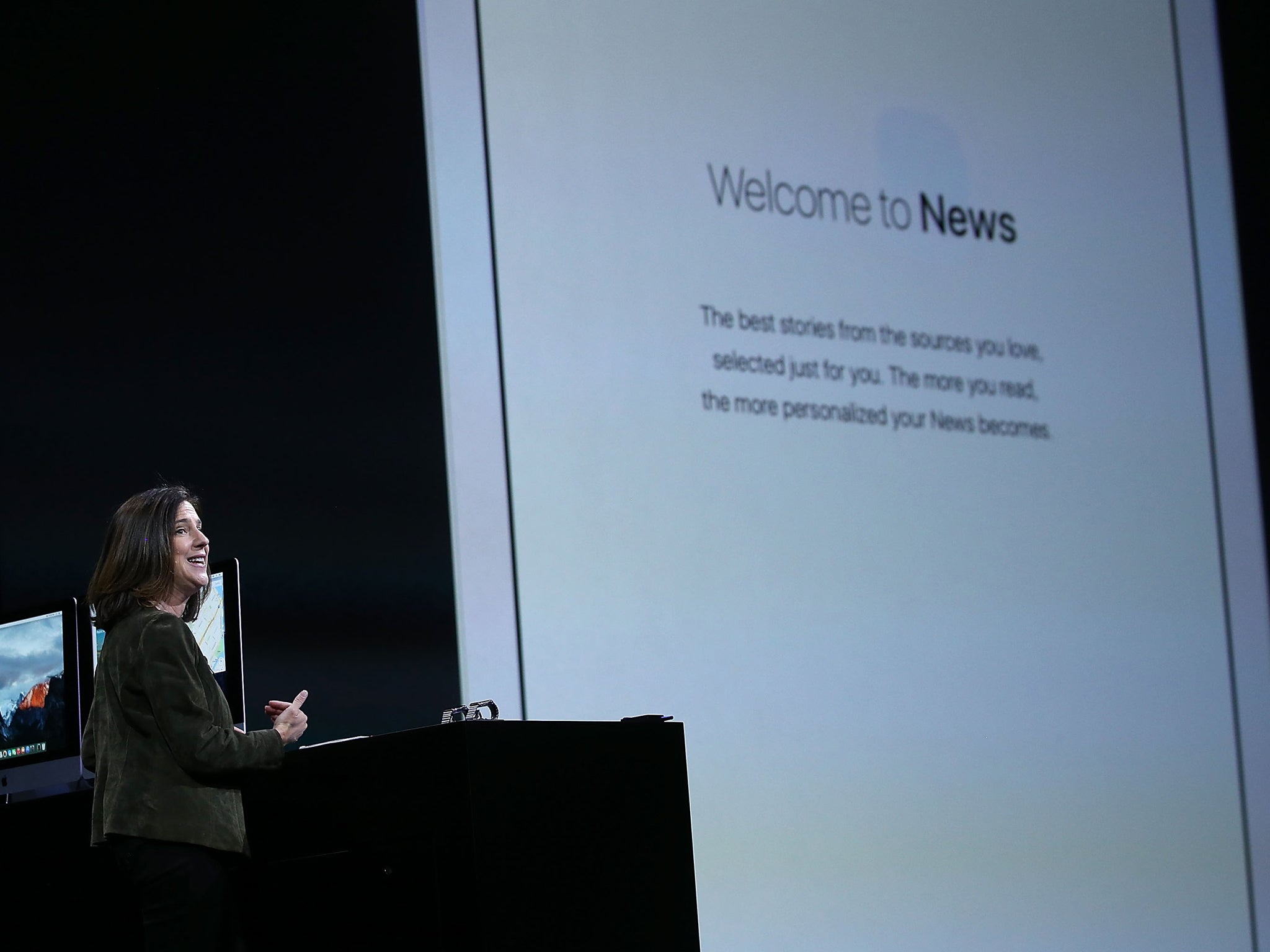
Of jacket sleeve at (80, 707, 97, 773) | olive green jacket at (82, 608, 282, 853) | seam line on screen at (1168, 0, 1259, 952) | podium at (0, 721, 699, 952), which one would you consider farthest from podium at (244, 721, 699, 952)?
seam line on screen at (1168, 0, 1259, 952)

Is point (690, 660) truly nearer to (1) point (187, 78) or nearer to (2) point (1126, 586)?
(2) point (1126, 586)

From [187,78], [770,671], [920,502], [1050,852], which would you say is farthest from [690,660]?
[187,78]

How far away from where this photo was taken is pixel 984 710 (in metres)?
4.28

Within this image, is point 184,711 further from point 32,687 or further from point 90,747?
point 32,687

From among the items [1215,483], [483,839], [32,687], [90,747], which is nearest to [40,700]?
[32,687]

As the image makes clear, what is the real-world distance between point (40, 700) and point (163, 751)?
948mm

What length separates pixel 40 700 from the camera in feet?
9.91

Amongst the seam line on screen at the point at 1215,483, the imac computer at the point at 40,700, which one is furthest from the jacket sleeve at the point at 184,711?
→ the seam line on screen at the point at 1215,483

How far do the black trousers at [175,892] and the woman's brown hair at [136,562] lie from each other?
311 mm

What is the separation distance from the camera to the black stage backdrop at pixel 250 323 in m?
3.51

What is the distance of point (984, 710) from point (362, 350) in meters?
1.84

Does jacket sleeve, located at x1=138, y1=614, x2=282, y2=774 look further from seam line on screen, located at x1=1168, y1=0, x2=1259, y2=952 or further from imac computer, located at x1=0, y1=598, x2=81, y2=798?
seam line on screen, located at x1=1168, y1=0, x2=1259, y2=952

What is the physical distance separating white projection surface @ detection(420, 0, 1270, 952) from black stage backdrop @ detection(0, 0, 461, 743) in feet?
0.46

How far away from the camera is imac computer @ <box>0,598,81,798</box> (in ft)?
9.71
